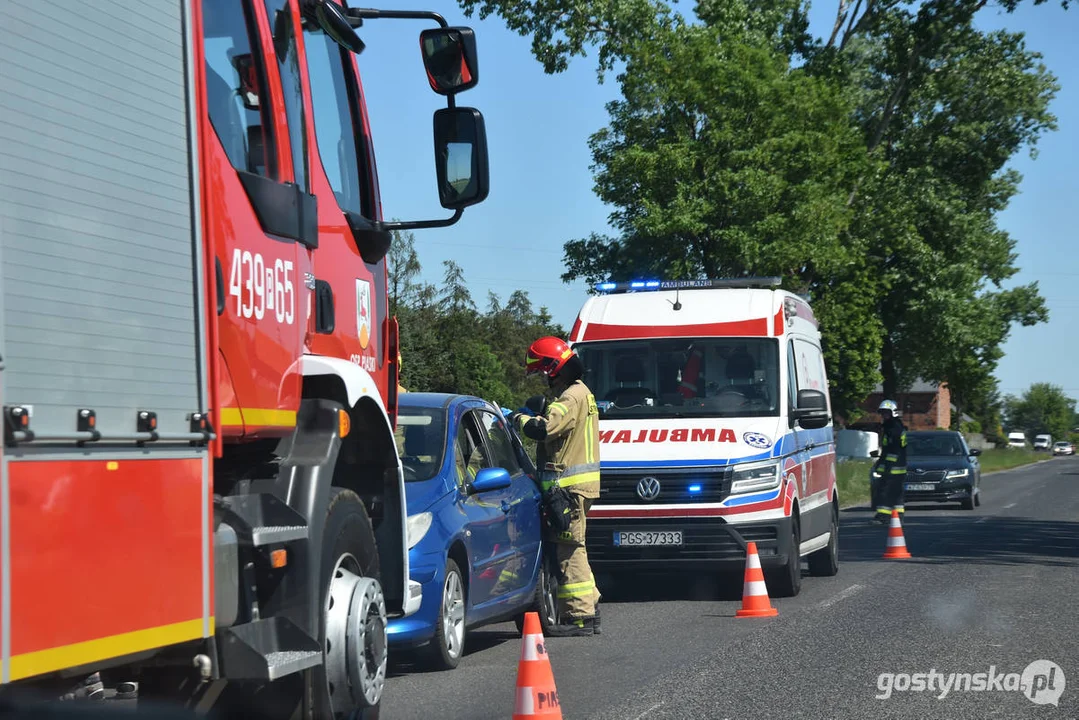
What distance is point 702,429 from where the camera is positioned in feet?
40.9

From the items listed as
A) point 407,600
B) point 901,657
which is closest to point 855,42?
point 901,657

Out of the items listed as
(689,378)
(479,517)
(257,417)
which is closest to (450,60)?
(257,417)

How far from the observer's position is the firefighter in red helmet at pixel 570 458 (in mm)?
10281

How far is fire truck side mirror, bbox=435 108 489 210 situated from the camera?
6199 mm

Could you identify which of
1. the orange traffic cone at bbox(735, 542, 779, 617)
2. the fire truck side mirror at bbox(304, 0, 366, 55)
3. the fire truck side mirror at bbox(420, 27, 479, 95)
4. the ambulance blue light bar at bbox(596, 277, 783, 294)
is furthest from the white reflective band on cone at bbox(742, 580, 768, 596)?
the fire truck side mirror at bbox(304, 0, 366, 55)

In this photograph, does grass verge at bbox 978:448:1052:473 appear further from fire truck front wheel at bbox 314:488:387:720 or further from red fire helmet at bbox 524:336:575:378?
fire truck front wheel at bbox 314:488:387:720

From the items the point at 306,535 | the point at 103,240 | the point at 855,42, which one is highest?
the point at 855,42

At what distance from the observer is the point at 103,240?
3.80m

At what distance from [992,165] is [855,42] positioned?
6.19 metres

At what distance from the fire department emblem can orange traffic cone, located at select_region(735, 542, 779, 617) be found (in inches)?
231

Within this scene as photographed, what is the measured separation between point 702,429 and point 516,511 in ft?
9.80

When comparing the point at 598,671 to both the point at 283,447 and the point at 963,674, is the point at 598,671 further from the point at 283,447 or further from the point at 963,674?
the point at 283,447

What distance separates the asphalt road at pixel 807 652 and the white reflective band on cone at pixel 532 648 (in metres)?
1.00

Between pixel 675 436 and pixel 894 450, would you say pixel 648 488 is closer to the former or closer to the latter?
pixel 675 436
